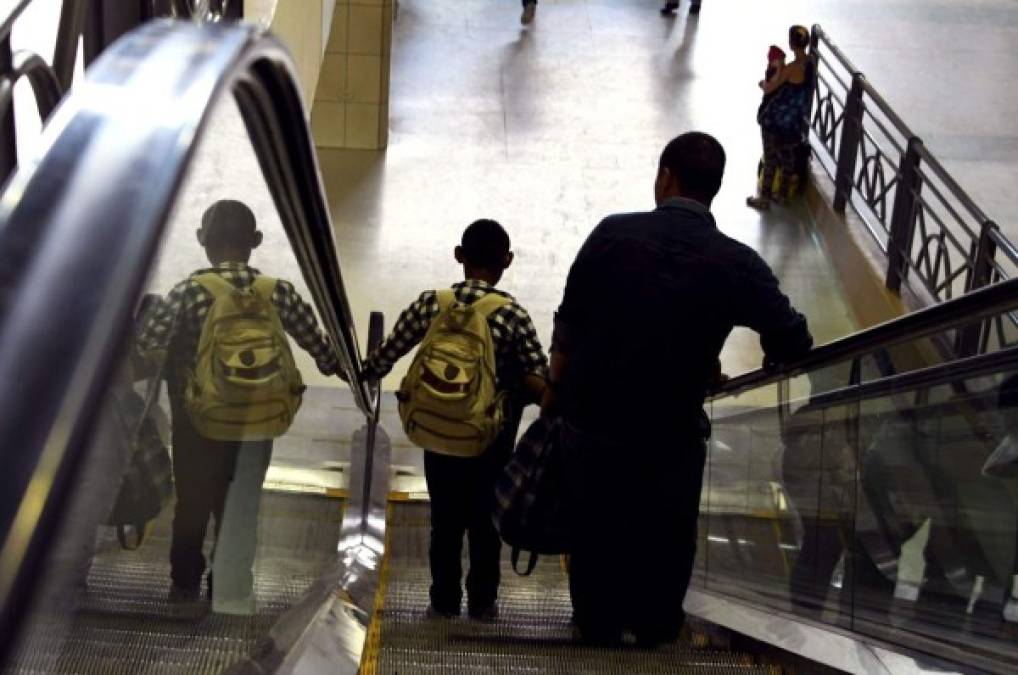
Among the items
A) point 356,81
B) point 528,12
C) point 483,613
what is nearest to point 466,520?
point 483,613

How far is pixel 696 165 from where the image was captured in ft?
11.5

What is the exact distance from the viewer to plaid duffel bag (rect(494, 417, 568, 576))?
12.3ft

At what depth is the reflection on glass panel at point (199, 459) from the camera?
1184 mm

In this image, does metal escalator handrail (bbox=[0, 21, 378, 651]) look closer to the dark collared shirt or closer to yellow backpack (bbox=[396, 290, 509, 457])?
the dark collared shirt

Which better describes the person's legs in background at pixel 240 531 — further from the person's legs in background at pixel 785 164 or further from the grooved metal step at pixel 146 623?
the person's legs in background at pixel 785 164

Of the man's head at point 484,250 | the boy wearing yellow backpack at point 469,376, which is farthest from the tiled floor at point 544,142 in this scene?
the man's head at point 484,250

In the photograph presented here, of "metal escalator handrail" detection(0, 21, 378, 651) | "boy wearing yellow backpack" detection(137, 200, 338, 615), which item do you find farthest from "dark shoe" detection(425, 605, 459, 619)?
"metal escalator handrail" detection(0, 21, 378, 651)

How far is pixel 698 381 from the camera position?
3529 mm

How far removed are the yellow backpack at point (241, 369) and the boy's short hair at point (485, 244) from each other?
4.87 ft

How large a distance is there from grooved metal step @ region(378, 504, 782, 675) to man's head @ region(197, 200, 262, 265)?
186 centimetres

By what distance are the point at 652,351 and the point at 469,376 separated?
33.3 inches

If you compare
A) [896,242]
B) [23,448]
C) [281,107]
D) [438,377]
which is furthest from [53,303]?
[896,242]

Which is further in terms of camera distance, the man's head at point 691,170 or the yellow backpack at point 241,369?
the man's head at point 691,170

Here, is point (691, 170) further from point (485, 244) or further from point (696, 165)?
point (485, 244)
